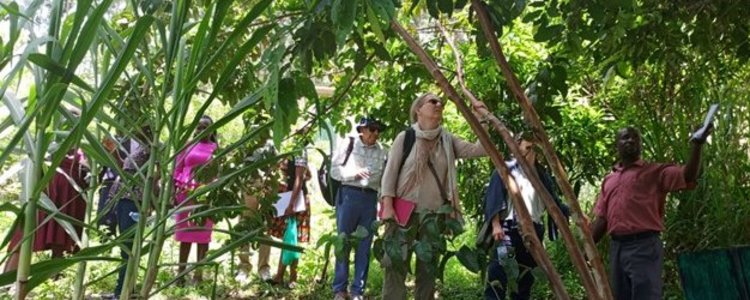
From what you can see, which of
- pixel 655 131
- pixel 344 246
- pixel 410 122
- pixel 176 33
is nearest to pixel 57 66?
pixel 176 33

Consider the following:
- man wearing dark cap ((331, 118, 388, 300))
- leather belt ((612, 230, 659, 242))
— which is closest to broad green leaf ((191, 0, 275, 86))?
leather belt ((612, 230, 659, 242))

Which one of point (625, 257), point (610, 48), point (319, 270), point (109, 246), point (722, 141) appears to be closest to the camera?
point (109, 246)

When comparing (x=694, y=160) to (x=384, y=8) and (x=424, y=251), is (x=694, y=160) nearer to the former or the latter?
(x=424, y=251)

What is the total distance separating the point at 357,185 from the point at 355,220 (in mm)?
229

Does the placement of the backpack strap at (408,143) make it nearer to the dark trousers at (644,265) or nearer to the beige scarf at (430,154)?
the beige scarf at (430,154)

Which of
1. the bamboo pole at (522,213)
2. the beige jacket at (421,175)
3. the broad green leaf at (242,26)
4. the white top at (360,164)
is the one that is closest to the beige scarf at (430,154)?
the beige jacket at (421,175)

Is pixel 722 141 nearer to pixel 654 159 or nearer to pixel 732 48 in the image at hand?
pixel 654 159

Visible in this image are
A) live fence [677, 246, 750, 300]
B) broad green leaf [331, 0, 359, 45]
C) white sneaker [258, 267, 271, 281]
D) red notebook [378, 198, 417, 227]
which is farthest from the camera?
white sneaker [258, 267, 271, 281]

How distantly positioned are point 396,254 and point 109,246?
3.50 ft

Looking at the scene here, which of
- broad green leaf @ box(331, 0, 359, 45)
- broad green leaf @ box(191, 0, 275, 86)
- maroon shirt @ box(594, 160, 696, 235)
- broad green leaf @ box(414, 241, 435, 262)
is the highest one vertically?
broad green leaf @ box(331, 0, 359, 45)

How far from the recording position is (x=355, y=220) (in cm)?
467

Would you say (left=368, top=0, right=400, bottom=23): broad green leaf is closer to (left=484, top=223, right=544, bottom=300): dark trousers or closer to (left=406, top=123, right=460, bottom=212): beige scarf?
(left=406, top=123, right=460, bottom=212): beige scarf

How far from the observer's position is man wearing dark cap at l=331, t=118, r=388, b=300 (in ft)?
15.2

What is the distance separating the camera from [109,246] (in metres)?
1.07
